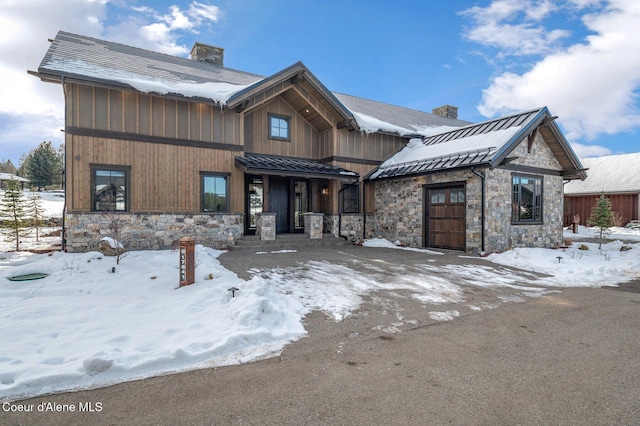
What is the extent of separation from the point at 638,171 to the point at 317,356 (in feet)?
102

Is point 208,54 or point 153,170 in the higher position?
point 208,54

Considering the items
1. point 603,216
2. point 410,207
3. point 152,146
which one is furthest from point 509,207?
point 152,146

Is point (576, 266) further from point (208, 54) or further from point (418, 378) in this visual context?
point (208, 54)

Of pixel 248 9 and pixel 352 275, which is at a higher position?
pixel 248 9

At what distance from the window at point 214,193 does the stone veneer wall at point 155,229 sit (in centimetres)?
29

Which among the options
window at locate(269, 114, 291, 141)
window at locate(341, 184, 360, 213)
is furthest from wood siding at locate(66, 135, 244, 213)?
window at locate(341, 184, 360, 213)

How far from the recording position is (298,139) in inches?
575

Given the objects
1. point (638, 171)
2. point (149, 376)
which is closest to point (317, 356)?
point (149, 376)

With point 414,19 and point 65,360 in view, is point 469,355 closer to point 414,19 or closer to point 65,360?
point 65,360

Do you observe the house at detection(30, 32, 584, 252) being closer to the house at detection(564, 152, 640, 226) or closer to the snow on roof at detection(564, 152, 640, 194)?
the house at detection(564, 152, 640, 226)

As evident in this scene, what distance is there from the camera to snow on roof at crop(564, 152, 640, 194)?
77.7ft

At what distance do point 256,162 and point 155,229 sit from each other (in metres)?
4.01

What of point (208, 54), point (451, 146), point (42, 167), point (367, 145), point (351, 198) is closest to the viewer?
point (451, 146)

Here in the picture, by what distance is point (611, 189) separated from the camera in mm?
23891
